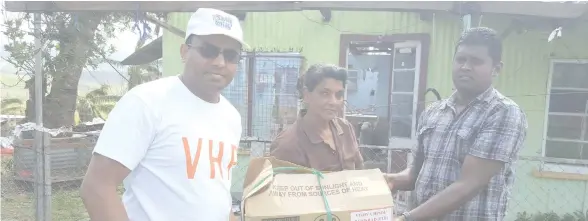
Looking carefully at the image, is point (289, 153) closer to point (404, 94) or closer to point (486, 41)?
point (486, 41)

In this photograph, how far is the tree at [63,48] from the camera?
3873mm

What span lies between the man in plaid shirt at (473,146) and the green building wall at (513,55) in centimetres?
287

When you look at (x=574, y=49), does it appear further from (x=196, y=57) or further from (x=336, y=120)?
(x=196, y=57)

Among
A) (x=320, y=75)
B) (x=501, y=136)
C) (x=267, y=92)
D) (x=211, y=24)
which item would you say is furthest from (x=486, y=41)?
(x=267, y=92)

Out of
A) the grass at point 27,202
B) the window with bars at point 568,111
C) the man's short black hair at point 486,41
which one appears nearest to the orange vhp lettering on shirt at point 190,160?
the man's short black hair at point 486,41

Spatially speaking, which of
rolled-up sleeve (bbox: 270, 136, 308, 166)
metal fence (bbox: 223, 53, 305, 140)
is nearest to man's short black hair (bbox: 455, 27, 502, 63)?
rolled-up sleeve (bbox: 270, 136, 308, 166)

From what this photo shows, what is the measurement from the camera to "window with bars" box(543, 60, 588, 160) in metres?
4.62

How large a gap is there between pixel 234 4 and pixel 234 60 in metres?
1.56

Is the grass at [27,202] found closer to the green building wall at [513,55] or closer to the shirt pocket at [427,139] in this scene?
the green building wall at [513,55]

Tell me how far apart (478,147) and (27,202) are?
594cm

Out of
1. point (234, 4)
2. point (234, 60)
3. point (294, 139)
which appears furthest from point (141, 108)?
point (234, 4)

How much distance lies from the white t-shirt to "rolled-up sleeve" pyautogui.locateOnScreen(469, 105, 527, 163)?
1061 millimetres

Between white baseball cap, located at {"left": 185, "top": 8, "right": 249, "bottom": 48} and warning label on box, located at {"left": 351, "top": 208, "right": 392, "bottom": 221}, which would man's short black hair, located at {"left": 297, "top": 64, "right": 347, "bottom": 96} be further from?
warning label on box, located at {"left": 351, "top": 208, "right": 392, "bottom": 221}

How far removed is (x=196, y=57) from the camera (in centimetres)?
167
